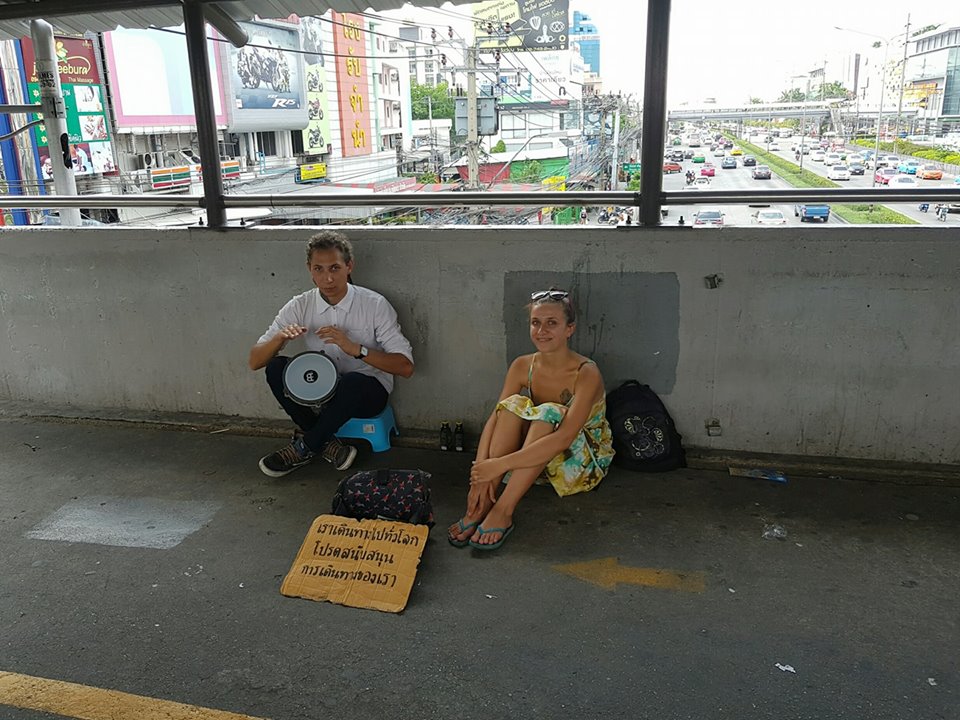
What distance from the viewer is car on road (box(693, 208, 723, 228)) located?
407 centimetres

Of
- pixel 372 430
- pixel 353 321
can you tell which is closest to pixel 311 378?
pixel 353 321

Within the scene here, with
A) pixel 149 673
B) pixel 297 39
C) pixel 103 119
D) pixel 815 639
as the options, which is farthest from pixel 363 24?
pixel 103 119

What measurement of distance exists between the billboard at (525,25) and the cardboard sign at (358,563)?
287 cm

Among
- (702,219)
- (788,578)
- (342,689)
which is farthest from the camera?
(702,219)

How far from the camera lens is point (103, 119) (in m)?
11.1

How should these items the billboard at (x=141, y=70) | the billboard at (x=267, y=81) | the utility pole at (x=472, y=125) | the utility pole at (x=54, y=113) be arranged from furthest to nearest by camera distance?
the billboard at (x=141, y=70)
the billboard at (x=267, y=81)
the utility pole at (x=54, y=113)
the utility pole at (x=472, y=125)

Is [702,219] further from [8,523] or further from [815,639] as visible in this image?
[8,523]

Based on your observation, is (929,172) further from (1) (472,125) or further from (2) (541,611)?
(2) (541,611)

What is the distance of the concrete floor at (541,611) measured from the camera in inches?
99.0

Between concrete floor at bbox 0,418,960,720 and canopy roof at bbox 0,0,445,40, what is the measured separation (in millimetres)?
3022

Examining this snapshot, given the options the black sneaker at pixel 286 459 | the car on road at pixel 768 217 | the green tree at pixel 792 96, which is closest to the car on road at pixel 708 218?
the car on road at pixel 768 217

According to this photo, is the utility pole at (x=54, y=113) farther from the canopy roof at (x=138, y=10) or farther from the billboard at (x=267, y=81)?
the billboard at (x=267, y=81)

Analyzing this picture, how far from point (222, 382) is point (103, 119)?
27.1 ft

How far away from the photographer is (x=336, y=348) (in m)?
4.46
